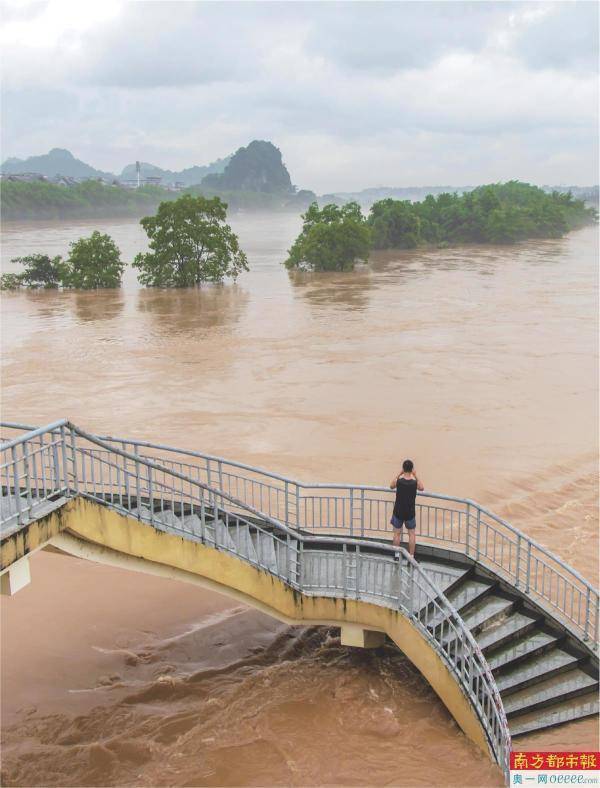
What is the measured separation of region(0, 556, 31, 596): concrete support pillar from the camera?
23.3 feet

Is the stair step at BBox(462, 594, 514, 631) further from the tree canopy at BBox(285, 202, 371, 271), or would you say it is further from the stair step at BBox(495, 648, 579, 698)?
the tree canopy at BBox(285, 202, 371, 271)

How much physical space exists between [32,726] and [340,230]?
4991 centimetres

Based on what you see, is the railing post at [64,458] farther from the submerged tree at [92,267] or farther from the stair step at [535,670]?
the submerged tree at [92,267]

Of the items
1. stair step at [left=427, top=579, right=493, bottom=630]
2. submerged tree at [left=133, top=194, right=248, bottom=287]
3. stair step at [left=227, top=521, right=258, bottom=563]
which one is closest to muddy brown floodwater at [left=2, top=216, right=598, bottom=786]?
stair step at [left=427, top=579, right=493, bottom=630]

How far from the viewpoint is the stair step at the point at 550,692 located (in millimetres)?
7852

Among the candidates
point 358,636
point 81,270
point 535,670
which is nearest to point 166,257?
point 81,270

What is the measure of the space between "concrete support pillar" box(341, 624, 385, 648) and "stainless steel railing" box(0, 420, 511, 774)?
1.89 feet

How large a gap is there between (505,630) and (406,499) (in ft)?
5.93

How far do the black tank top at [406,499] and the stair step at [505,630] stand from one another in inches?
60.6

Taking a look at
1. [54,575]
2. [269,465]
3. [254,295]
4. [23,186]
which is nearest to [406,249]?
[254,295]

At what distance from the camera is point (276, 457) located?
18.6 m

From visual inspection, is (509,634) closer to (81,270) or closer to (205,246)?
(205,246)

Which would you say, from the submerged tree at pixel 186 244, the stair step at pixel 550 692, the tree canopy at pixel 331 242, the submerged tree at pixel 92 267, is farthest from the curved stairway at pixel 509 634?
the tree canopy at pixel 331 242

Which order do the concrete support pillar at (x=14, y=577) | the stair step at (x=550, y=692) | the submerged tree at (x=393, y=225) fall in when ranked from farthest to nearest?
1. the submerged tree at (x=393, y=225)
2. the stair step at (x=550, y=692)
3. the concrete support pillar at (x=14, y=577)
